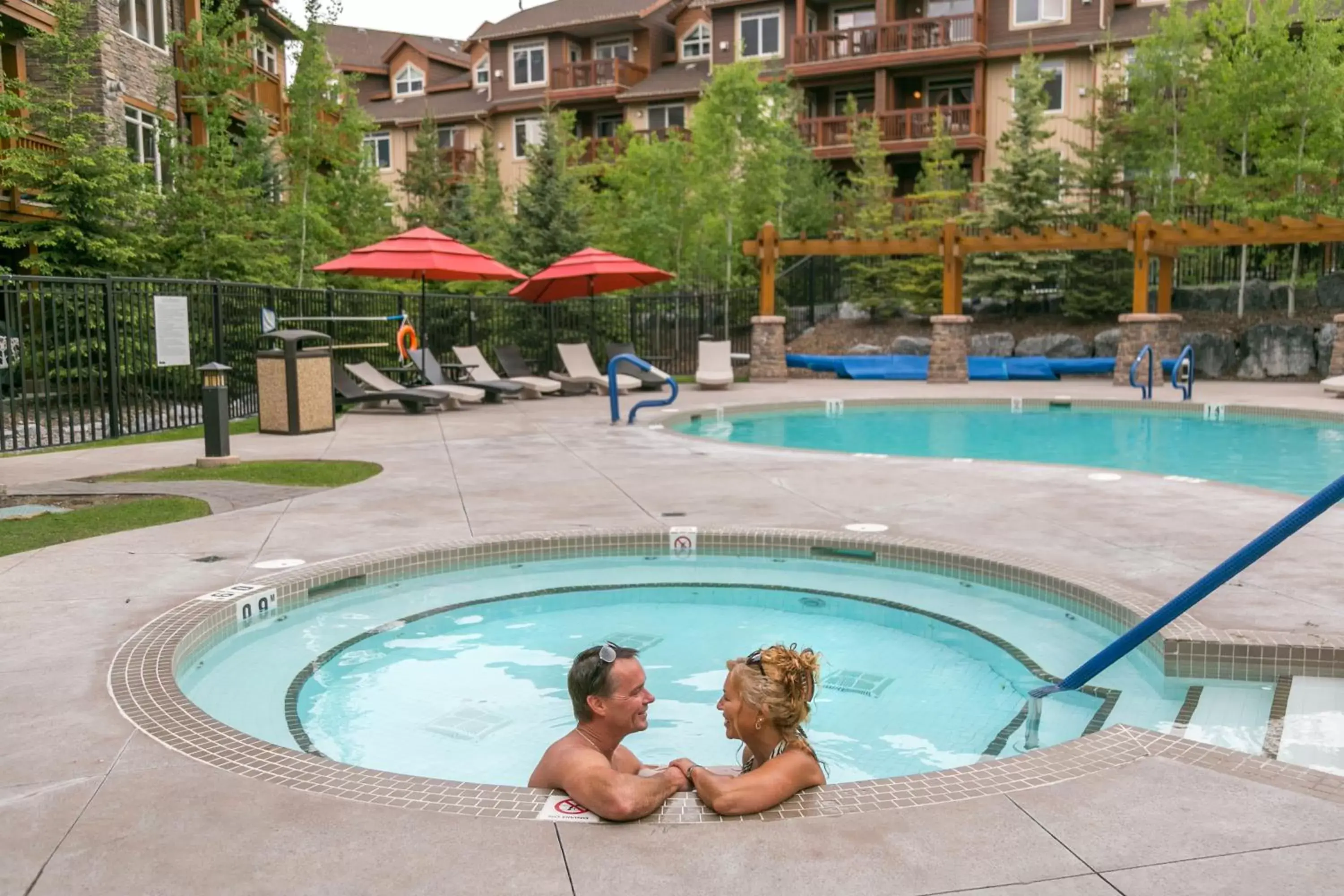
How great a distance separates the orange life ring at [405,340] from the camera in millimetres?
17766

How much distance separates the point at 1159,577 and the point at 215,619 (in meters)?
5.16

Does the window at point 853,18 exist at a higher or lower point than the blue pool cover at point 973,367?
higher

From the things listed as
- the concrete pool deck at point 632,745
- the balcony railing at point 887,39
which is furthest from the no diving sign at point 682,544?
the balcony railing at point 887,39

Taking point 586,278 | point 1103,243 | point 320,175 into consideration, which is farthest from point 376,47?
point 1103,243

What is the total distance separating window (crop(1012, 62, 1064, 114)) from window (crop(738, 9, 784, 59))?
24.2 ft

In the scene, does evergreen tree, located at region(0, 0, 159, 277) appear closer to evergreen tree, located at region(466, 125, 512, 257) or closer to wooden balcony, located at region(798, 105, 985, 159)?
evergreen tree, located at region(466, 125, 512, 257)

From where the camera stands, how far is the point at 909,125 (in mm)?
31453

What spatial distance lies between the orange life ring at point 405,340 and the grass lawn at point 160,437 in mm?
2808

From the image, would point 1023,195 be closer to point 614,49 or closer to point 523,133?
point 614,49

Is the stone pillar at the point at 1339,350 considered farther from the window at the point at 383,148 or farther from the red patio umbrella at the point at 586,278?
the window at the point at 383,148

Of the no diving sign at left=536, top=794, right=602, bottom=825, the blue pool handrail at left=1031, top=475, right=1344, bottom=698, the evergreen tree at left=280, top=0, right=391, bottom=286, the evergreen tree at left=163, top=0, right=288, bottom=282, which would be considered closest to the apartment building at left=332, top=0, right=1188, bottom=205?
the evergreen tree at left=280, top=0, right=391, bottom=286

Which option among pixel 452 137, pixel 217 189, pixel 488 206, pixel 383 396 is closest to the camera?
pixel 383 396

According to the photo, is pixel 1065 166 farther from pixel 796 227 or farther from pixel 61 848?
pixel 61 848

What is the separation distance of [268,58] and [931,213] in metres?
18.3
